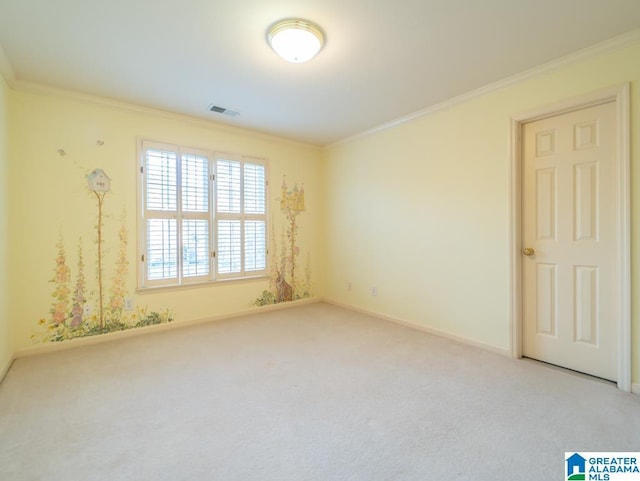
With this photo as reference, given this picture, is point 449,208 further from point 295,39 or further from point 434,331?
point 295,39

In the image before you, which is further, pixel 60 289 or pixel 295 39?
pixel 60 289

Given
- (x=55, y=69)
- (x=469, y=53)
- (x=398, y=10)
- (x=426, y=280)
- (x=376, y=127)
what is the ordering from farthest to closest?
(x=376, y=127) → (x=426, y=280) → (x=55, y=69) → (x=469, y=53) → (x=398, y=10)

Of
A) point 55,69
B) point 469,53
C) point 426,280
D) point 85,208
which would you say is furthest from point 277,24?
point 426,280

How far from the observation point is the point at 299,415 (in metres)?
1.93

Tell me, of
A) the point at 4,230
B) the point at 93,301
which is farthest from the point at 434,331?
the point at 4,230

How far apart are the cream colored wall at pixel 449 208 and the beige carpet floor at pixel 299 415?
0.65 m

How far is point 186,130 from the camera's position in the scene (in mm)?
3785

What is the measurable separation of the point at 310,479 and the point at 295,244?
3.62 m

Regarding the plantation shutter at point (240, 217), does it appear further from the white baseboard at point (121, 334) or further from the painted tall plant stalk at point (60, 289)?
the painted tall plant stalk at point (60, 289)

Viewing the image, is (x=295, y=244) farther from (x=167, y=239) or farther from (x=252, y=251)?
(x=167, y=239)

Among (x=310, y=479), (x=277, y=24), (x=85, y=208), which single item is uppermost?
(x=277, y=24)

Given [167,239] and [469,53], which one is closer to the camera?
[469,53]

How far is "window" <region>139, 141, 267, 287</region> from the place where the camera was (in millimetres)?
3566

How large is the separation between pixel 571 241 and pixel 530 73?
1.53 metres
